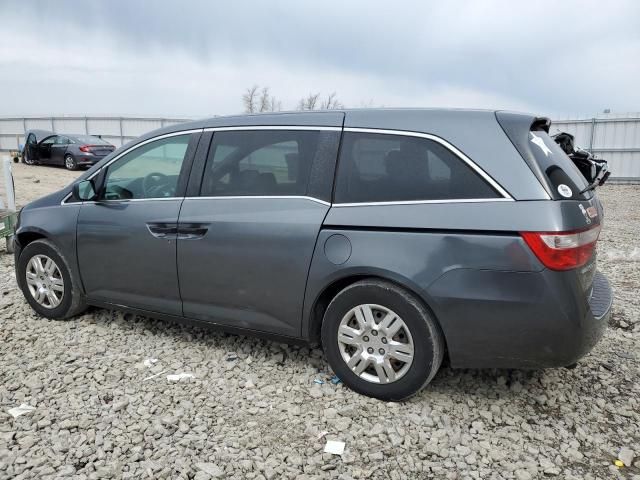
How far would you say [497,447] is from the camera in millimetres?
2805

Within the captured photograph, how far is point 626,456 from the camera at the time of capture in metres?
2.72

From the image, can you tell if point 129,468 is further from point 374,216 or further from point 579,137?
point 579,137

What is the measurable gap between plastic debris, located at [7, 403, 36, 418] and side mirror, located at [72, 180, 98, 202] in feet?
5.41

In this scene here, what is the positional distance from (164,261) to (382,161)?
1.70 meters

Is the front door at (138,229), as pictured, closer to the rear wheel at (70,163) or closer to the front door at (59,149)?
the rear wheel at (70,163)

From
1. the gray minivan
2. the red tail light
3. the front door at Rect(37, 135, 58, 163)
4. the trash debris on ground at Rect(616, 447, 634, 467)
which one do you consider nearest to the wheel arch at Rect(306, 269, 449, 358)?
the gray minivan

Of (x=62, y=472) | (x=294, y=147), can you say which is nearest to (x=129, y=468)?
(x=62, y=472)

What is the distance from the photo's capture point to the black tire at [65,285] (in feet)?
14.1

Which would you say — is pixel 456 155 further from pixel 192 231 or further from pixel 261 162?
pixel 192 231

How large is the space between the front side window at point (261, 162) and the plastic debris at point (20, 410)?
1.69 meters

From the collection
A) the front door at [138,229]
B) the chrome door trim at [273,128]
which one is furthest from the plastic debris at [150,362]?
the chrome door trim at [273,128]

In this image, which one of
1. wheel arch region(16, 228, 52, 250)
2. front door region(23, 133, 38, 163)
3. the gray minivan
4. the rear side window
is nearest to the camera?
the gray minivan

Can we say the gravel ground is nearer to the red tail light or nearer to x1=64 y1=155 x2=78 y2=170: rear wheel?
the red tail light

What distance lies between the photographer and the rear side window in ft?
9.50
